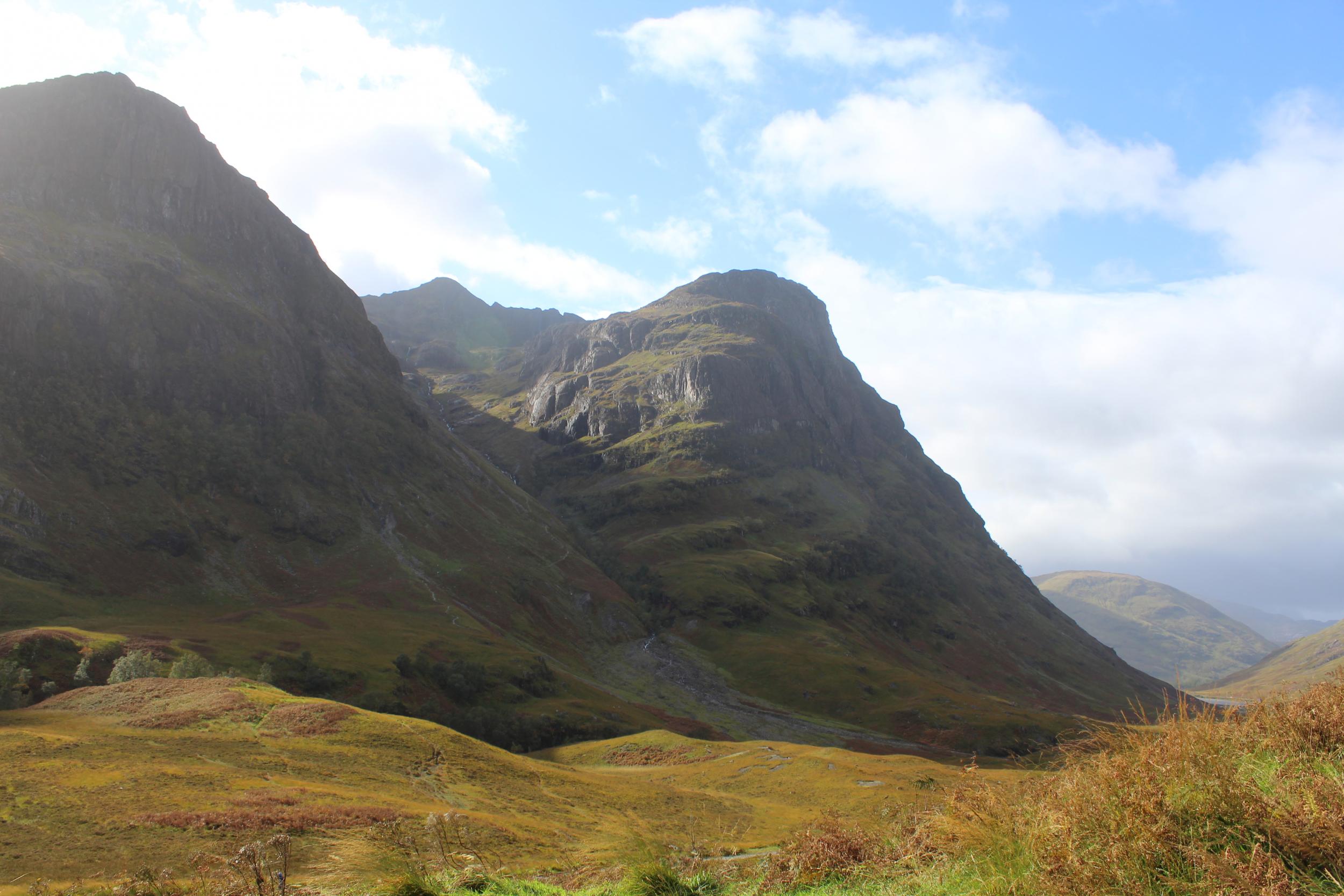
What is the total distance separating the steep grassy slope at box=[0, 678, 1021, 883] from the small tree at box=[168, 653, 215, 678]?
32.0 feet

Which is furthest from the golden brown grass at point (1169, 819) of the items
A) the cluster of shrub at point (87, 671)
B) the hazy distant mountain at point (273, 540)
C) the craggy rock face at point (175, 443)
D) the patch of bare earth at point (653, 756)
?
the craggy rock face at point (175, 443)

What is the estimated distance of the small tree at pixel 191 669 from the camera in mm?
69938

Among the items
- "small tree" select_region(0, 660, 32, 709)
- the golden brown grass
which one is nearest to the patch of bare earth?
"small tree" select_region(0, 660, 32, 709)

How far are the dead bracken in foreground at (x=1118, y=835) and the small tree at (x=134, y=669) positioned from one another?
67.0 metres

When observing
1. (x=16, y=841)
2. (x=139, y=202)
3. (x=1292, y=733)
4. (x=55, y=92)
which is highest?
(x=55, y=92)

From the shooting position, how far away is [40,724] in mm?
44750

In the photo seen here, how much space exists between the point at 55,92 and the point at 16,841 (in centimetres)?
23473

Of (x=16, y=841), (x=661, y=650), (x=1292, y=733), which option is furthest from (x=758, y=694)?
(x=1292, y=733)

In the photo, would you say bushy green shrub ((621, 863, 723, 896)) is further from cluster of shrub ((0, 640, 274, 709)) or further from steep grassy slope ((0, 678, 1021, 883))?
cluster of shrub ((0, 640, 274, 709))

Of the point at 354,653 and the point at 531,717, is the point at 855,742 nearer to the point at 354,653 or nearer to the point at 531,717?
the point at 531,717

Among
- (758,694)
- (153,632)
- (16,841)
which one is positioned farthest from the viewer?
(758,694)

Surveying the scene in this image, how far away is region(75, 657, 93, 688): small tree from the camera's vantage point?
71500 mm

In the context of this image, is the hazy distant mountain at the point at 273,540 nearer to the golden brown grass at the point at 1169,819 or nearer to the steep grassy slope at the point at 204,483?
the steep grassy slope at the point at 204,483

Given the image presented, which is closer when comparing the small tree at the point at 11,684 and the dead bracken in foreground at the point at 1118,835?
the dead bracken in foreground at the point at 1118,835
